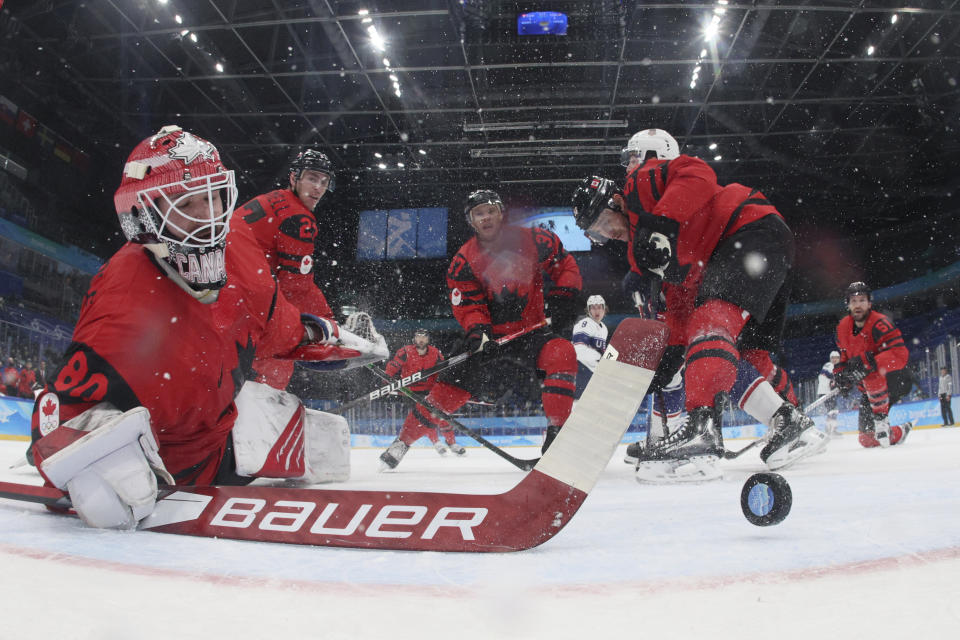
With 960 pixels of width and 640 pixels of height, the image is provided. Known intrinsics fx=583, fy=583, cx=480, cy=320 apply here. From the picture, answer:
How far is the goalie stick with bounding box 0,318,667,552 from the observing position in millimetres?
960

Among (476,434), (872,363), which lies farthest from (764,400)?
(872,363)

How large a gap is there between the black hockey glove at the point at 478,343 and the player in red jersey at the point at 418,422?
357 millimetres

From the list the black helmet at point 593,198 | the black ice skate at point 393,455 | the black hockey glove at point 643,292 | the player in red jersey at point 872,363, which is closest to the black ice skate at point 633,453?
the black hockey glove at point 643,292

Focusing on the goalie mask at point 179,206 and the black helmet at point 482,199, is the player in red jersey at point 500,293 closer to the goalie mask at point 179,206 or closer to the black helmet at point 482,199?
the black helmet at point 482,199

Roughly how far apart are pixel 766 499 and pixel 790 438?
1.24 m

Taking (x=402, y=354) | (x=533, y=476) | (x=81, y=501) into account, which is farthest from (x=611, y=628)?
(x=402, y=354)

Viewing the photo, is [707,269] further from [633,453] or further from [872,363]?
[872,363]

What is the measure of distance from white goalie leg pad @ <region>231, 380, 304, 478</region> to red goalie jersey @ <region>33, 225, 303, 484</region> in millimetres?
137

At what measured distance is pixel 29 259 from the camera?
31.1 feet

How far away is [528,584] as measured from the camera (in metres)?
0.73

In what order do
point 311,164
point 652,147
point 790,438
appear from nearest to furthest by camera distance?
point 790,438, point 652,147, point 311,164

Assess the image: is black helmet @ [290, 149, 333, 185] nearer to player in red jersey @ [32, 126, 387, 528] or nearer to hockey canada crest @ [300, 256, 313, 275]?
hockey canada crest @ [300, 256, 313, 275]

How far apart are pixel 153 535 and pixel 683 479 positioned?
1745mm

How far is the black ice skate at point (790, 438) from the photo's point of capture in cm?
205
